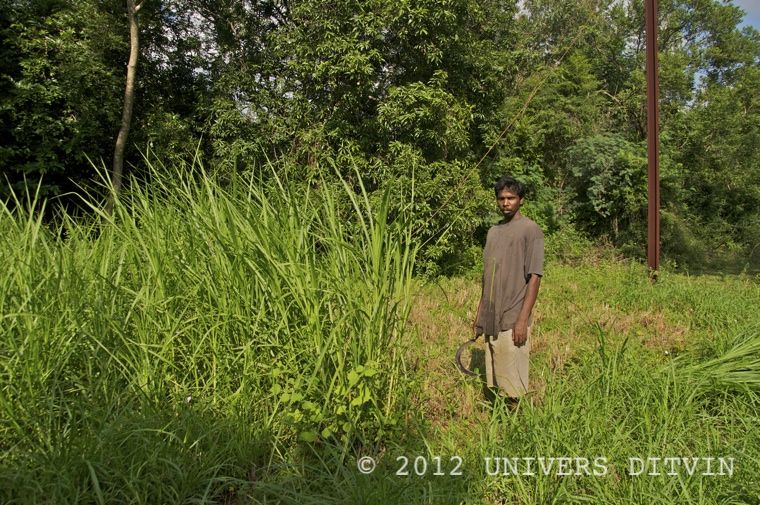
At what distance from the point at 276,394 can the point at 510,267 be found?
1584 millimetres

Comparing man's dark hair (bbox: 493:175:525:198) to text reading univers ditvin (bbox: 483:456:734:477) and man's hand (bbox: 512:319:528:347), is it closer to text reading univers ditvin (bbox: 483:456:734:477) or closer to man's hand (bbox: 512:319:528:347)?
man's hand (bbox: 512:319:528:347)

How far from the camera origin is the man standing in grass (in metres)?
2.65

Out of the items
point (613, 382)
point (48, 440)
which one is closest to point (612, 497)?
point (613, 382)

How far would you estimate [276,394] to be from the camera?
7.50 feet

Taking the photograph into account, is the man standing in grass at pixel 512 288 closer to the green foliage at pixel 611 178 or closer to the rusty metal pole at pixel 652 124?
the rusty metal pole at pixel 652 124

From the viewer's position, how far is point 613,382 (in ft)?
8.43

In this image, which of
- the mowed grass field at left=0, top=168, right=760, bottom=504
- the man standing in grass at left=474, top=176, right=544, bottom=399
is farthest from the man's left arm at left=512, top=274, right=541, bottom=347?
the mowed grass field at left=0, top=168, right=760, bottom=504

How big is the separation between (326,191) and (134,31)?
7065 millimetres

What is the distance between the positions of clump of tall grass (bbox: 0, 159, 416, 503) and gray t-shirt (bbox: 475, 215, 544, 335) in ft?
2.25

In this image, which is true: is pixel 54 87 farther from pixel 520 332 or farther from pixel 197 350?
pixel 520 332

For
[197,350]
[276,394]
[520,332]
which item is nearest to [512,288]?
[520,332]

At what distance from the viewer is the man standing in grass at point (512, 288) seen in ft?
8.69

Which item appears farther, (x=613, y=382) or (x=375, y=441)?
(x=613, y=382)

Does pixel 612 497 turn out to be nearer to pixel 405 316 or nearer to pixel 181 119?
pixel 405 316
